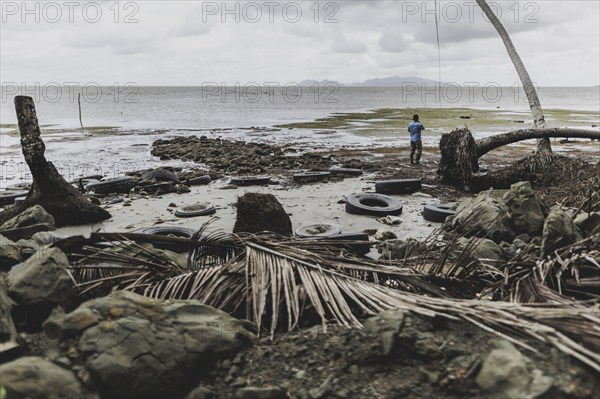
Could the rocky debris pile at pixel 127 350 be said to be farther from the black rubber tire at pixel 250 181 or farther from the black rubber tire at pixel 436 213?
the black rubber tire at pixel 250 181

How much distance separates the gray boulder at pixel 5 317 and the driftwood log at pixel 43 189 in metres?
6.40

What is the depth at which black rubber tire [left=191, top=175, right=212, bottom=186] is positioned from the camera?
12652 mm

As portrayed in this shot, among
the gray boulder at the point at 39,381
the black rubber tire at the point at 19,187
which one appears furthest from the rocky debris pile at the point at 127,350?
the black rubber tire at the point at 19,187

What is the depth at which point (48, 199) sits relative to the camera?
27.0 feet

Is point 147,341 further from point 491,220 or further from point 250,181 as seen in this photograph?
point 250,181

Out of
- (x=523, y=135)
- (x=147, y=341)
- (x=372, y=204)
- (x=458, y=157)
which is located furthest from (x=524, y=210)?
(x=523, y=135)

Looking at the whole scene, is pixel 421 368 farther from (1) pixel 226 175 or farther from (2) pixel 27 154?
(1) pixel 226 175

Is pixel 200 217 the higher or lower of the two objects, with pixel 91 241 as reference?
lower

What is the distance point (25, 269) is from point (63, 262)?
0.66ft

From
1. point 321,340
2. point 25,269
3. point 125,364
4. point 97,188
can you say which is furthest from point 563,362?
point 97,188

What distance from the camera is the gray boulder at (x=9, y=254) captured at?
12.8ft

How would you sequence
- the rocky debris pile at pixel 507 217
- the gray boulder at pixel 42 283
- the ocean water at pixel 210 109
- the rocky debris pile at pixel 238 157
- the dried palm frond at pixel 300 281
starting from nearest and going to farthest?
1. the dried palm frond at pixel 300 281
2. the gray boulder at pixel 42 283
3. the rocky debris pile at pixel 507 217
4. the rocky debris pile at pixel 238 157
5. the ocean water at pixel 210 109

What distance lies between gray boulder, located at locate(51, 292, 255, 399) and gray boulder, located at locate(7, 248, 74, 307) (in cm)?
44

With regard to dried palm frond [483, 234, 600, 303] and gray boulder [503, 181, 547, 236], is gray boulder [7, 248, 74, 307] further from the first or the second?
gray boulder [503, 181, 547, 236]
